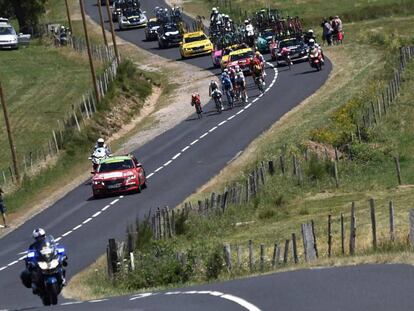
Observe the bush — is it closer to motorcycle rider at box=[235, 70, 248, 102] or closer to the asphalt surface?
the asphalt surface

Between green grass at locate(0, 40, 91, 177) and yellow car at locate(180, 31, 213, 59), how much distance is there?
644cm

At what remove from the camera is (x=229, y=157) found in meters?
49.5

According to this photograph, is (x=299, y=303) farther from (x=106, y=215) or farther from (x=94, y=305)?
(x=106, y=215)

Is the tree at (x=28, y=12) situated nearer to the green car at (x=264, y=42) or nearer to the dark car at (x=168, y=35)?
the dark car at (x=168, y=35)

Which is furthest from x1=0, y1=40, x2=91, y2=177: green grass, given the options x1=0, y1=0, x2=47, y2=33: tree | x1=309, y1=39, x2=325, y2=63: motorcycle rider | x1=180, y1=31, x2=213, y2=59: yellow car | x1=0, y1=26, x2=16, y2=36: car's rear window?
x1=309, y1=39, x2=325, y2=63: motorcycle rider

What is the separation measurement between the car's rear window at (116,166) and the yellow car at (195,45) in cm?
3799

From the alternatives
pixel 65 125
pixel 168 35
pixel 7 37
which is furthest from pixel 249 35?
pixel 65 125

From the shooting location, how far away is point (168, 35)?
90.4 metres

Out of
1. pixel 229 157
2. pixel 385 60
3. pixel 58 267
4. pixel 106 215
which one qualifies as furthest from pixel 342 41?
pixel 58 267

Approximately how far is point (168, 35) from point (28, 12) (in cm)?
1953

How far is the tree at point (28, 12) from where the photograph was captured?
342ft

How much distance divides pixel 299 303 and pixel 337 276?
225cm

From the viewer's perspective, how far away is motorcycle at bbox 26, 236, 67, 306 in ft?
73.9

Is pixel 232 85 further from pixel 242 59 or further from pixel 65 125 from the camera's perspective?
pixel 242 59
